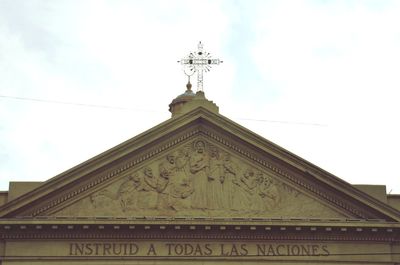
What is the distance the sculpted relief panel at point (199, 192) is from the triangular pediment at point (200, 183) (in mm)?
32

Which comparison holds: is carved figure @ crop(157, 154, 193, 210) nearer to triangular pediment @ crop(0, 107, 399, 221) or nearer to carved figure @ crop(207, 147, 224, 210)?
triangular pediment @ crop(0, 107, 399, 221)

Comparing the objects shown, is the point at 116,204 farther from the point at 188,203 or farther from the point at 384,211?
the point at 384,211

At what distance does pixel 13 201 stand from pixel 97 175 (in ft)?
9.32

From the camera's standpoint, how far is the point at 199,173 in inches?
1238

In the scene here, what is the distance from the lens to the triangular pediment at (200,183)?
30.8m

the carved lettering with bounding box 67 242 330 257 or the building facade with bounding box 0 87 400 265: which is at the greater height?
the building facade with bounding box 0 87 400 265

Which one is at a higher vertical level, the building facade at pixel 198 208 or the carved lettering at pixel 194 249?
the building facade at pixel 198 208

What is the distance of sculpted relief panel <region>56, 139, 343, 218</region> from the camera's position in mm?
30859

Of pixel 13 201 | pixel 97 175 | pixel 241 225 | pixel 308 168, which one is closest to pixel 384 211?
pixel 308 168

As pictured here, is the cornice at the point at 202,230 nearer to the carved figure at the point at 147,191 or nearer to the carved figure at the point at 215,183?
the carved figure at the point at 215,183

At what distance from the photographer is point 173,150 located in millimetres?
31641

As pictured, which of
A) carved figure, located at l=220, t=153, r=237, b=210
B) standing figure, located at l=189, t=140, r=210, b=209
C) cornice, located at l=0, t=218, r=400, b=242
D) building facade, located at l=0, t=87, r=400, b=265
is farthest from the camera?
carved figure, located at l=220, t=153, r=237, b=210

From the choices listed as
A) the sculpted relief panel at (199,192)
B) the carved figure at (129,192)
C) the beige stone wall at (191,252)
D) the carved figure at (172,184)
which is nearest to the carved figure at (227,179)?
the sculpted relief panel at (199,192)

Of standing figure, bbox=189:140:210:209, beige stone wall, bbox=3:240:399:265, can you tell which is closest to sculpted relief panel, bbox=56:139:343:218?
standing figure, bbox=189:140:210:209
